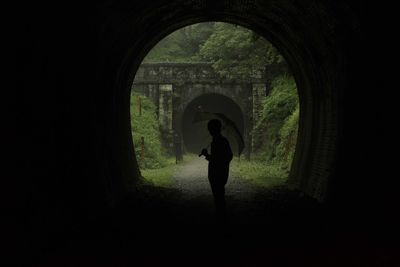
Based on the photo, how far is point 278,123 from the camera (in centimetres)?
2308

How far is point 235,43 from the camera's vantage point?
27.1 metres

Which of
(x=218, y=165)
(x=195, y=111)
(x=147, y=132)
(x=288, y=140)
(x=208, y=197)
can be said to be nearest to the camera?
(x=218, y=165)

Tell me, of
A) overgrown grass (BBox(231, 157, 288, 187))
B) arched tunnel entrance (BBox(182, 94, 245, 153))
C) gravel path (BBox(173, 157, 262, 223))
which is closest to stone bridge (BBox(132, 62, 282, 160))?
overgrown grass (BBox(231, 157, 288, 187))

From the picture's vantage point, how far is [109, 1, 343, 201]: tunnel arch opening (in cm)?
1049

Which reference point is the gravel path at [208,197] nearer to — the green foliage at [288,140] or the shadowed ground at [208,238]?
the shadowed ground at [208,238]

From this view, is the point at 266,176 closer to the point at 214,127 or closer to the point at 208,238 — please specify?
the point at 214,127

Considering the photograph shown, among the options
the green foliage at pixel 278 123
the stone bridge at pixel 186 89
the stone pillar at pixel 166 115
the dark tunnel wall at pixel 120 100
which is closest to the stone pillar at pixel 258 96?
the stone bridge at pixel 186 89

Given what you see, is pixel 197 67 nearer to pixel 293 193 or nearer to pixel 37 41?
pixel 293 193

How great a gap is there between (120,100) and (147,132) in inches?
478

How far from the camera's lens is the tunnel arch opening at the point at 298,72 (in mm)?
10492

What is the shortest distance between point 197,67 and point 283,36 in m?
14.0

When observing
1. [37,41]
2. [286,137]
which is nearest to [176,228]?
[37,41]

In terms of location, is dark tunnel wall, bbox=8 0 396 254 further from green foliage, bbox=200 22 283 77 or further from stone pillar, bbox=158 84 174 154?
stone pillar, bbox=158 84 174 154

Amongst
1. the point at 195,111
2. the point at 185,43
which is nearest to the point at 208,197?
the point at 195,111
